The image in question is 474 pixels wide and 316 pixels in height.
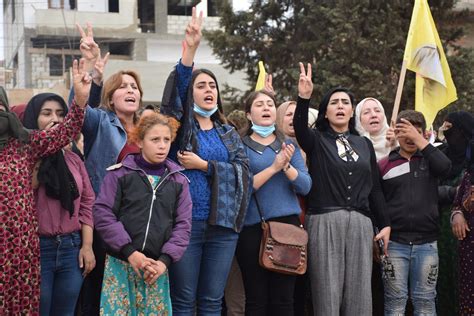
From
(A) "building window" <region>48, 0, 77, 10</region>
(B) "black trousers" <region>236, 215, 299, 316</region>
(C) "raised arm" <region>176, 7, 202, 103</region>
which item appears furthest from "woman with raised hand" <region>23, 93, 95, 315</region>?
(A) "building window" <region>48, 0, 77, 10</region>

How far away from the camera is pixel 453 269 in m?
6.82

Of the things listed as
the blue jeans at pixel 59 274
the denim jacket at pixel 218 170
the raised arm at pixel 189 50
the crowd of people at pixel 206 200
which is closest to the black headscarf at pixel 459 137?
the crowd of people at pixel 206 200

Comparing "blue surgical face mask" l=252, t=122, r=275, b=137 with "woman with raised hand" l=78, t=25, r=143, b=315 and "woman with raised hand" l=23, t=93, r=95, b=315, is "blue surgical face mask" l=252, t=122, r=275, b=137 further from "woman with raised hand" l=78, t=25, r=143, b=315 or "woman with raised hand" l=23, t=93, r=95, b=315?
"woman with raised hand" l=23, t=93, r=95, b=315

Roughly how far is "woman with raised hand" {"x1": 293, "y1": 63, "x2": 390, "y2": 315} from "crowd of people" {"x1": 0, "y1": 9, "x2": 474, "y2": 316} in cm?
1

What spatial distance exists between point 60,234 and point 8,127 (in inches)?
32.1

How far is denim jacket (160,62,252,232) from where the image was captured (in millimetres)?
5406

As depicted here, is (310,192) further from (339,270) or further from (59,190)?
(59,190)

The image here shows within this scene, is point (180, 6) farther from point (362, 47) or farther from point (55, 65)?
point (362, 47)

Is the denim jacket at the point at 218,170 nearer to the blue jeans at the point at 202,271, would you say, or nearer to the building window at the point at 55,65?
the blue jeans at the point at 202,271

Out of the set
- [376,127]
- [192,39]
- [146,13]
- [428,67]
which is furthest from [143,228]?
[146,13]

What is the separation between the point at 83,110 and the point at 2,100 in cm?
53

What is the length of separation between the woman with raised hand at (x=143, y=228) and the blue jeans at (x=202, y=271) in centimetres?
21

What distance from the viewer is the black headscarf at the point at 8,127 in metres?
4.90

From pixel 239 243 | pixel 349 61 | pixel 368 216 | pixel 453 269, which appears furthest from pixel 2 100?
pixel 349 61
